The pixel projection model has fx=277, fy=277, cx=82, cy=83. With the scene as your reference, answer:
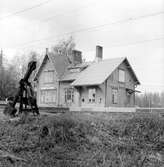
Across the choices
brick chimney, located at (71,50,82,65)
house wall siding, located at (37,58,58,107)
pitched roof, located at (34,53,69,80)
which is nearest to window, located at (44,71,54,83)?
house wall siding, located at (37,58,58,107)

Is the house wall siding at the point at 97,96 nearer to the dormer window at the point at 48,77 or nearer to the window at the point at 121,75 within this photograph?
the window at the point at 121,75

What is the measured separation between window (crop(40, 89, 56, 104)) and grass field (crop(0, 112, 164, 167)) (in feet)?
81.3

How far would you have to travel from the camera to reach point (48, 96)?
3797 cm

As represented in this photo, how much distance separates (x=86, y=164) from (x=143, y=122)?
5856 mm

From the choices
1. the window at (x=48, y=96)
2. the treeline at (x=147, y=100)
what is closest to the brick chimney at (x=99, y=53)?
the window at (x=48, y=96)

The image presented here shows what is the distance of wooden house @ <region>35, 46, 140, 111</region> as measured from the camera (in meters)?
32.1

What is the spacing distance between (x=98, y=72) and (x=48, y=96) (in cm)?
872

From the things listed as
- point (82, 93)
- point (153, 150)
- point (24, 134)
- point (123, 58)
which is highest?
point (123, 58)

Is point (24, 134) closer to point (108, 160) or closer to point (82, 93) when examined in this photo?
point (108, 160)

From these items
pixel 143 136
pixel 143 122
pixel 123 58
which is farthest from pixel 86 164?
pixel 123 58

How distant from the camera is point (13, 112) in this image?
13.2 m

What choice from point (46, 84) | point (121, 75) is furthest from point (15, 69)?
point (121, 75)

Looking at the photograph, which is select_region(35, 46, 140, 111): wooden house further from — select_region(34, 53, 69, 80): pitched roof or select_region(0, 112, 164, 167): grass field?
select_region(0, 112, 164, 167): grass field

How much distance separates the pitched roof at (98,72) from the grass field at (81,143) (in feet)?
59.7
